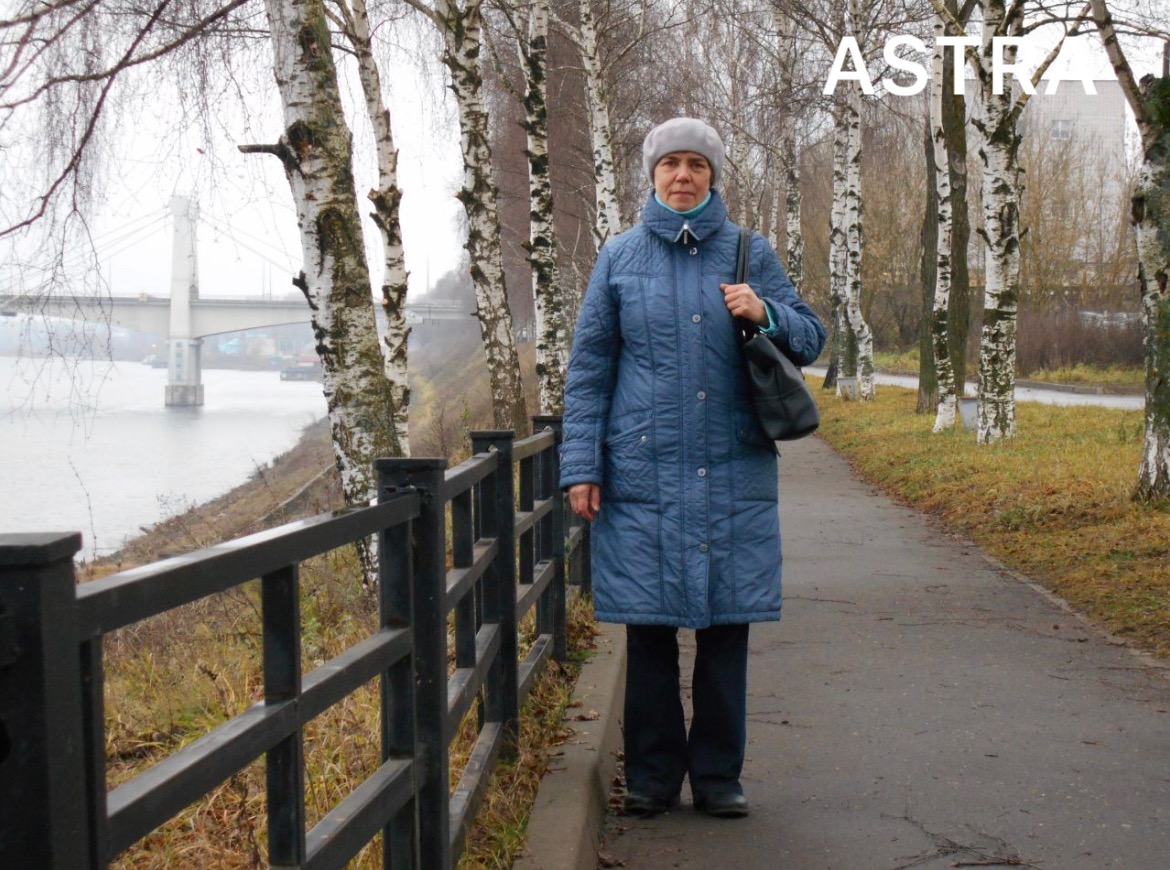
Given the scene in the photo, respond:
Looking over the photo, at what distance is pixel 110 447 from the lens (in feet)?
103

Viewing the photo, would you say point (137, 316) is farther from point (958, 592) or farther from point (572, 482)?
point (572, 482)

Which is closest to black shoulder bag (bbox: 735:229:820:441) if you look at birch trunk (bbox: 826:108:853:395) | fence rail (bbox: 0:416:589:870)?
fence rail (bbox: 0:416:589:870)

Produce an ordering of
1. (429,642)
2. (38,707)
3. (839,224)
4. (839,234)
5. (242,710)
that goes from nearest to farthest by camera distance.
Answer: (38,707) → (429,642) → (242,710) → (839,224) → (839,234)

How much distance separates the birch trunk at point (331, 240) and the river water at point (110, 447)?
1.27 metres

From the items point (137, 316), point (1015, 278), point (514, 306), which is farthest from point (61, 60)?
point (514, 306)

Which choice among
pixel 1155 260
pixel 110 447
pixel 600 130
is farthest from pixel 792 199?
pixel 1155 260

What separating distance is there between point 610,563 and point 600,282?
804 millimetres

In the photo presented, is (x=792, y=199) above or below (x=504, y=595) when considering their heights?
above

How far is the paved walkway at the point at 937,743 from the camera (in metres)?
4.21

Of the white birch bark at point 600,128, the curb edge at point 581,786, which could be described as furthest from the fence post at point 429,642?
the white birch bark at point 600,128

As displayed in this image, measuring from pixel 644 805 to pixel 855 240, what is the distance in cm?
2308

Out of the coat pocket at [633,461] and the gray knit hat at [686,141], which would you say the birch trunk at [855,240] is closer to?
the gray knit hat at [686,141]

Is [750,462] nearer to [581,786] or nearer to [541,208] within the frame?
[581,786]

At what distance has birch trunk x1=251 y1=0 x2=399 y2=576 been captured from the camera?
7.92m
